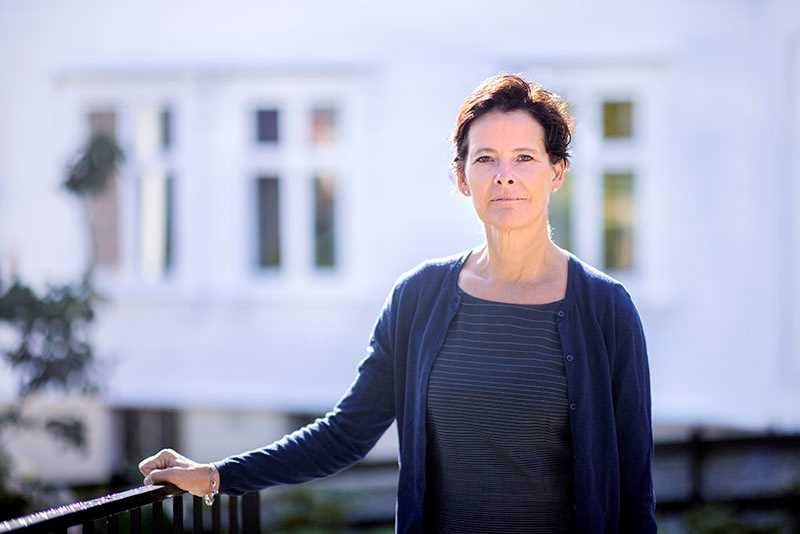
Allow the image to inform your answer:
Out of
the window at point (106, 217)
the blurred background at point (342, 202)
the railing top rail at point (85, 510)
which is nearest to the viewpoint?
the railing top rail at point (85, 510)

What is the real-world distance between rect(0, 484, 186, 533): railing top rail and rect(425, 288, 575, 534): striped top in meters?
0.58

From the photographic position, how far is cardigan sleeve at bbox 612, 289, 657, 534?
81.6 inches

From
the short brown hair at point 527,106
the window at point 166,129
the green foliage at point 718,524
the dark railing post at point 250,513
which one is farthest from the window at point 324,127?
the short brown hair at point 527,106

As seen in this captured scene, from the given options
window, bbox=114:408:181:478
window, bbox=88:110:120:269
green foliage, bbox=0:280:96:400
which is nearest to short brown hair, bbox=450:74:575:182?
green foliage, bbox=0:280:96:400

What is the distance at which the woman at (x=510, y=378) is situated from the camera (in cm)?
207

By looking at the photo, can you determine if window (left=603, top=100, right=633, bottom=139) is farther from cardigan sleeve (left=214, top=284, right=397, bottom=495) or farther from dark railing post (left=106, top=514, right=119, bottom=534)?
dark railing post (left=106, top=514, right=119, bottom=534)

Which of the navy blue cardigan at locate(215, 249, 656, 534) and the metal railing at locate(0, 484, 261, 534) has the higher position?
the navy blue cardigan at locate(215, 249, 656, 534)

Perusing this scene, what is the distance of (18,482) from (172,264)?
2170 millimetres

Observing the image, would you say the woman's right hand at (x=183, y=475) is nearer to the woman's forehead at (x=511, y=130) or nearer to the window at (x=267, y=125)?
the woman's forehead at (x=511, y=130)

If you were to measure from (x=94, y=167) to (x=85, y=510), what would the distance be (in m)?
4.80

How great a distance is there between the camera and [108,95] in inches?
297

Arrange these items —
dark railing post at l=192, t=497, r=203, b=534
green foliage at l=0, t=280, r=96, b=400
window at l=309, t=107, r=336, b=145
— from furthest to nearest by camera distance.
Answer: window at l=309, t=107, r=336, b=145
green foliage at l=0, t=280, r=96, b=400
dark railing post at l=192, t=497, r=203, b=534

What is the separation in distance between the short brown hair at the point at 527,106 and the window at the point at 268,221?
5.42m

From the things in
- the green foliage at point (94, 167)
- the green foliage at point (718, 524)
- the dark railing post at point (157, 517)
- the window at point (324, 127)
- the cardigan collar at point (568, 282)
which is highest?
the window at point (324, 127)
